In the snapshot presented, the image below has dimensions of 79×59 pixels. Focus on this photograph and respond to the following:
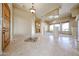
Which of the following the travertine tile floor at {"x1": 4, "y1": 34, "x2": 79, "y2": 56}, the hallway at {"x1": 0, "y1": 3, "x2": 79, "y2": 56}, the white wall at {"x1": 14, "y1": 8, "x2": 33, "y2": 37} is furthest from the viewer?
the white wall at {"x1": 14, "y1": 8, "x2": 33, "y2": 37}

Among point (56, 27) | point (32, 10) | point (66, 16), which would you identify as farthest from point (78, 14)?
point (32, 10)

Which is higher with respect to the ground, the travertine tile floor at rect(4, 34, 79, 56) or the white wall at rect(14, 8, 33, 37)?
the white wall at rect(14, 8, 33, 37)

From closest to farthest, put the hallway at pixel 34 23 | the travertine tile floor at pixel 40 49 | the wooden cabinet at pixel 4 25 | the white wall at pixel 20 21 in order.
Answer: the travertine tile floor at pixel 40 49 < the wooden cabinet at pixel 4 25 < the hallway at pixel 34 23 < the white wall at pixel 20 21

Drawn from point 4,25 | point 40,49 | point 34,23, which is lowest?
point 40,49

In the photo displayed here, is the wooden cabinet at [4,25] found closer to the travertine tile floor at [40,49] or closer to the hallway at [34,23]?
the hallway at [34,23]

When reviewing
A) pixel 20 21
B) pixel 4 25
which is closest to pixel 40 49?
pixel 20 21

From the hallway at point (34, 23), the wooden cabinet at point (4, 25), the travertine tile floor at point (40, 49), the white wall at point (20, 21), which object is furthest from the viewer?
the white wall at point (20, 21)

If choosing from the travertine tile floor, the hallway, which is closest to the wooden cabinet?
the hallway

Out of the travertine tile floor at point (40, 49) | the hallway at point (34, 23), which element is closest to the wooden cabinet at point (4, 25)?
the hallway at point (34, 23)

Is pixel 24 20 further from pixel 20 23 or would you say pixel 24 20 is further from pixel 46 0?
pixel 46 0

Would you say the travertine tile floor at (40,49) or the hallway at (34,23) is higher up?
the hallway at (34,23)

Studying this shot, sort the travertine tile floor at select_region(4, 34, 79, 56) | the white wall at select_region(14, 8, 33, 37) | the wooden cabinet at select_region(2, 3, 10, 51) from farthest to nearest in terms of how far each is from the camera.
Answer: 1. the white wall at select_region(14, 8, 33, 37)
2. the wooden cabinet at select_region(2, 3, 10, 51)
3. the travertine tile floor at select_region(4, 34, 79, 56)

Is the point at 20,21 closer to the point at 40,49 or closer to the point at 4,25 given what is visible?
the point at 4,25

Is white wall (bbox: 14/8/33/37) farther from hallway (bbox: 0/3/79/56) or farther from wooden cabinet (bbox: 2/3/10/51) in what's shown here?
wooden cabinet (bbox: 2/3/10/51)
